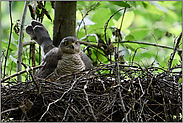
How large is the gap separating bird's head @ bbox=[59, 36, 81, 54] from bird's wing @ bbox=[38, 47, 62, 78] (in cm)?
9

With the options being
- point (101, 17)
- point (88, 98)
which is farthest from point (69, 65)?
point (88, 98)

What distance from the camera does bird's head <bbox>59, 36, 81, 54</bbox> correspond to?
2250mm

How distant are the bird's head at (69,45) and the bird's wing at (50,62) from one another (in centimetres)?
9

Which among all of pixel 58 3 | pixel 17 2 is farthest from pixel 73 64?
pixel 17 2

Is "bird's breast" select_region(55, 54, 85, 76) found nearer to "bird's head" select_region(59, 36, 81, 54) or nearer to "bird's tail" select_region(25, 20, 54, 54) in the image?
"bird's head" select_region(59, 36, 81, 54)

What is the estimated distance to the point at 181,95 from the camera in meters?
1.28

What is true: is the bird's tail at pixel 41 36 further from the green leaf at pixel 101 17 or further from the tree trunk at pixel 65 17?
the green leaf at pixel 101 17

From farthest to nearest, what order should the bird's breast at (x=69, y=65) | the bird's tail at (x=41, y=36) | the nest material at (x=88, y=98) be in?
the bird's tail at (x=41, y=36)
the bird's breast at (x=69, y=65)
the nest material at (x=88, y=98)

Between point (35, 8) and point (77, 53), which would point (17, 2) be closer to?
point (35, 8)

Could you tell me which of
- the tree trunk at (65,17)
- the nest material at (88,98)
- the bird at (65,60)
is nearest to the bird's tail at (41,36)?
the bird at (65,60)

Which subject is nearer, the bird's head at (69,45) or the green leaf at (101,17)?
the bird's head at (69,45)

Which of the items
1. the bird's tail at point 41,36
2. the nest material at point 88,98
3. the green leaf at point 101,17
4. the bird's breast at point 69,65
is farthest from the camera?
the bird's tail at point 41,36

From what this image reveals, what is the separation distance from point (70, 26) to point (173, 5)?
6.15 feet

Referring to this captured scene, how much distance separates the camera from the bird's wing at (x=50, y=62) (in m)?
2.25
